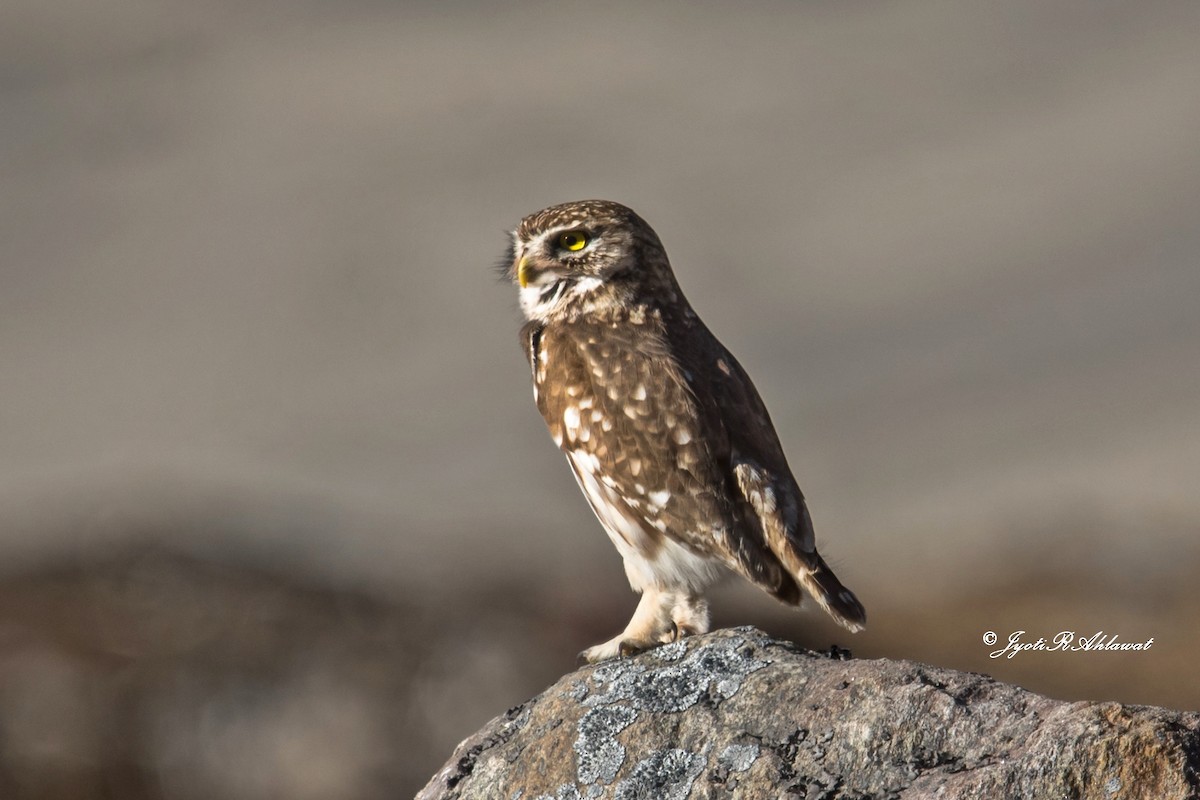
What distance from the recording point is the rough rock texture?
12.1ft

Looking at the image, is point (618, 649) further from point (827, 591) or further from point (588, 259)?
point (588, 259)

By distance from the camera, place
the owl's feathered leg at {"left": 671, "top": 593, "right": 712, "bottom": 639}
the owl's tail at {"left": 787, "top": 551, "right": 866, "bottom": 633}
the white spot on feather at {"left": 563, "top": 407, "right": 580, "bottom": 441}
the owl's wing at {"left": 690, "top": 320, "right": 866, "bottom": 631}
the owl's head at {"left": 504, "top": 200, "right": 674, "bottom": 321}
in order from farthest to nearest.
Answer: the owl's head at {"left": 504, "top": 200, "right": 674, "bottom": 321} → the white spot on feather at {"left": 563, "top": 407, "right": 580, "bottom": 441} → the owl's feathered leg at {"left": 671, "top": 593, "right": 712, "bottom": 639} → the owl's wing at {"left": 690, "top": 320, "right": 866, "bottom": 631} → the owl's tail at {"left": 787, "top": 551, "right": 866, "bottom": 633}

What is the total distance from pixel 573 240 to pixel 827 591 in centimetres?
205

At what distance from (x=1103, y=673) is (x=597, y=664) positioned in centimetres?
759

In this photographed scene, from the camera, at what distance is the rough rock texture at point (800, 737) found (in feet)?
12.1

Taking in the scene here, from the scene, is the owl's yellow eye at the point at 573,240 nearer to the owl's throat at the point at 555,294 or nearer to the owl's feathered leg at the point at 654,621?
the owl's throat at the point at 555,294

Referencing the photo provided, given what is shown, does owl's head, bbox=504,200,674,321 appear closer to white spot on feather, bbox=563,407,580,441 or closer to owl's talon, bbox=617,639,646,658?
white spot on feather, bbox=563,407,580,441

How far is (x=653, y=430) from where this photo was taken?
565cm

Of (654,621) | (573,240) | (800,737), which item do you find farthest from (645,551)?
(800,737)

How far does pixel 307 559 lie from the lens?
1248 cm

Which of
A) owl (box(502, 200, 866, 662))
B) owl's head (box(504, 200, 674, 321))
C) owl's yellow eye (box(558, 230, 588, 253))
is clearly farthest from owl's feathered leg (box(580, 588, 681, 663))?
owl's yellow eye (box(558, 230, 588, 253))

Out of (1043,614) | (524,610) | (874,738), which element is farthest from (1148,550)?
(874,738)

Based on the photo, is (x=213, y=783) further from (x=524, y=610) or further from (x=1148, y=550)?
(x=1148, y=550)

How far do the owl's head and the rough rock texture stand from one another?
1.98 m
